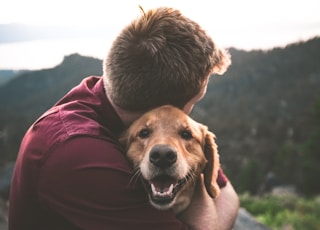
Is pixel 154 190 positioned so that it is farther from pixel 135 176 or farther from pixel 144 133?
pixel 144 133

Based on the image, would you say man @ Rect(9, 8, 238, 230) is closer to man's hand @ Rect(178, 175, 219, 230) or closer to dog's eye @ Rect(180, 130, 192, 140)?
man's hand @ Rect(178, 175, 219, 230)

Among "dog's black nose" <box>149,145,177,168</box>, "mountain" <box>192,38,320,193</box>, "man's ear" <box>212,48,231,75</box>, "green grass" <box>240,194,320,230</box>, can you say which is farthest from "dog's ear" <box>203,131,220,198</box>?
"mountain" <box>192,38,320,193</box>

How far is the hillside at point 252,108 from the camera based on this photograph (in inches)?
2275

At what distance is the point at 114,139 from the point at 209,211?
34.1 inches

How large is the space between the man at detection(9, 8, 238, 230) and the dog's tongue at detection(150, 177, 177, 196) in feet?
0.57

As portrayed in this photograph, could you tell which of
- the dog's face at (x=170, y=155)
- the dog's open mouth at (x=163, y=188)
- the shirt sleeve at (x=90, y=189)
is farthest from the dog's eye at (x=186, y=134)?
the shirt sleeve at (x=90, y=189)

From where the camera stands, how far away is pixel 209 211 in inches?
139

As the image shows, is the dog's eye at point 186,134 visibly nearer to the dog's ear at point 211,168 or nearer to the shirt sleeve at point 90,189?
the dog's ear at point 211,168

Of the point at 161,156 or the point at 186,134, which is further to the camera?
the point at 186,134

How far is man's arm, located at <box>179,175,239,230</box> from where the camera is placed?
338cm

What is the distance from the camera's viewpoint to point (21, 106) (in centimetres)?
11669

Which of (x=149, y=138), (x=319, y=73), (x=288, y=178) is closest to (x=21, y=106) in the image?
(x=288, y=178)

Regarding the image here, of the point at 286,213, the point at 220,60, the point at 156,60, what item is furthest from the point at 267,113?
the point at 156,60

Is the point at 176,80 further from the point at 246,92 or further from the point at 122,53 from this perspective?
the point at 246,92
